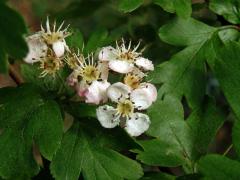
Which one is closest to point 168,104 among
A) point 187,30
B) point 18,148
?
point 187,30

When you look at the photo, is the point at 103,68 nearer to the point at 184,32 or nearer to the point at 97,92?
the point at 97,92

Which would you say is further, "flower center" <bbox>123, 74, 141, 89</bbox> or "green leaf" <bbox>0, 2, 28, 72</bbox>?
"flower center" <bbox>123, 74, 141, 89</bbox>

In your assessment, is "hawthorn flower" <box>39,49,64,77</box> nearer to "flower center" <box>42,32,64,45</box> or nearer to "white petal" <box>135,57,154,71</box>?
"flower center" <box>42,32,64,45</box>

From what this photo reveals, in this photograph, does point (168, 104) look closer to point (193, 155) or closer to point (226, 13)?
point (193, 155)

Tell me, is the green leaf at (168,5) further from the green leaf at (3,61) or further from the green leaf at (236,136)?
the green leaf at (3,61)

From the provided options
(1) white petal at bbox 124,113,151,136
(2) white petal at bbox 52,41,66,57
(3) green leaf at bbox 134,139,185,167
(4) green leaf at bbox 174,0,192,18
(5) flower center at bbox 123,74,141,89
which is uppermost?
(4) green leaf at bbox 174,0,192,18

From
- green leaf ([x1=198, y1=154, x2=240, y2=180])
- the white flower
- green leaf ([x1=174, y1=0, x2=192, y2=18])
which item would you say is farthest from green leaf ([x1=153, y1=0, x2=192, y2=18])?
green leaf ([x1=198, y1=154, x2=240, y2=180])
